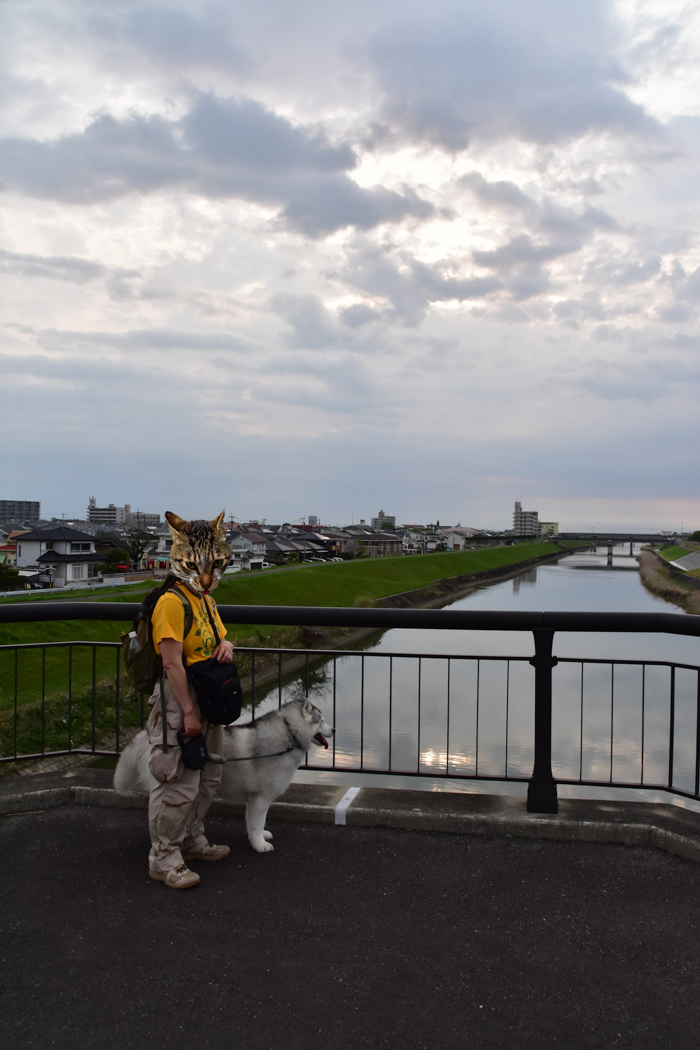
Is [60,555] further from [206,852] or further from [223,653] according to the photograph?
[223,653]

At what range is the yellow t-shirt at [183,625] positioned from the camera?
3.17m

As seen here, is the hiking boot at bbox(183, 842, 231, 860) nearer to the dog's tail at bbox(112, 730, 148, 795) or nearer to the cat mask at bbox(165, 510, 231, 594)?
the dog's tail at bbox(112, 730, 148, 795)

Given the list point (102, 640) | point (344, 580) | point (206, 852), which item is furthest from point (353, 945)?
point (344, 580)

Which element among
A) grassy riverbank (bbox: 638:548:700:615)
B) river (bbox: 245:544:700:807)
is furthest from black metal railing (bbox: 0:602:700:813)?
grassy riverbank (bbox: 638:548:700:615)

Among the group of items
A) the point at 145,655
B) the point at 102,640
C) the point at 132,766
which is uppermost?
the point at 145,655

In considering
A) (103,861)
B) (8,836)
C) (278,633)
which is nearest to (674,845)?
(103,861)

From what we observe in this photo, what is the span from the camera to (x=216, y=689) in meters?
3.32

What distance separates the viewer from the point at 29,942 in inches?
Result: 110

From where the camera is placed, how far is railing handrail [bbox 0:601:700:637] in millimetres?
4031

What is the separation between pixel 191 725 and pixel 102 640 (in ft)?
74.6

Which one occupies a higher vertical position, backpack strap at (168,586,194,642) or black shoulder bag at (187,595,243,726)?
backpack strap at (168,586,194,642)

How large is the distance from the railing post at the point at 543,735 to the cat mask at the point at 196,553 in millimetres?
1921

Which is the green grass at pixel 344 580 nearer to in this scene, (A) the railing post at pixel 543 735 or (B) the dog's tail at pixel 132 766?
(B) the dog's tail at pixel 132 766

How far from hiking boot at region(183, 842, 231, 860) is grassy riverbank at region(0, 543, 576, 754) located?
1.67 metres
